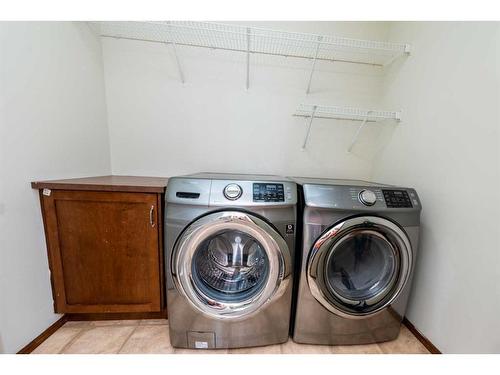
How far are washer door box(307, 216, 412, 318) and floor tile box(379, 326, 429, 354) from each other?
1.06 ft

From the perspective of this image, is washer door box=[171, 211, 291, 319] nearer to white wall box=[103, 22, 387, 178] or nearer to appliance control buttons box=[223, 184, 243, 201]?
appliance control buttons box=[223, 184, 243, 201]

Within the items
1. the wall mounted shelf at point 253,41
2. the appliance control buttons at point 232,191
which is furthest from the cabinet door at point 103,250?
the wall mounted shelf at point 253,41

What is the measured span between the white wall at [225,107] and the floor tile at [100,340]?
1161 mm

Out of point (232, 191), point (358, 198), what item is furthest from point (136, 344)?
point (358, 198)

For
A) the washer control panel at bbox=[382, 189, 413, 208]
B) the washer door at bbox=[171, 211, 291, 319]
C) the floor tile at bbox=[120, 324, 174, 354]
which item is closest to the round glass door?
the washer door at bbox=[171, 211, 291, 319]

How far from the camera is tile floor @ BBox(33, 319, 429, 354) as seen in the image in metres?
1.17

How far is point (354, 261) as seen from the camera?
122 centimetres

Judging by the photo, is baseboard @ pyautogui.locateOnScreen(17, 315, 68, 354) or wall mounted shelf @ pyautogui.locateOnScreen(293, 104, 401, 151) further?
wall mounted shelf @ pyautogui.locateOnScreen(293, 104, 401, 151)

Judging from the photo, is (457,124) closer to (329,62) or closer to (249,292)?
(329,62)

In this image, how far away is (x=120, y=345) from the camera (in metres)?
1.19

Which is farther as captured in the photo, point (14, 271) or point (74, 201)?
point (74, 201)

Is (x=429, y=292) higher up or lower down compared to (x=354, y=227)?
lower down

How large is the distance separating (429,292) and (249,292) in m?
1.13
